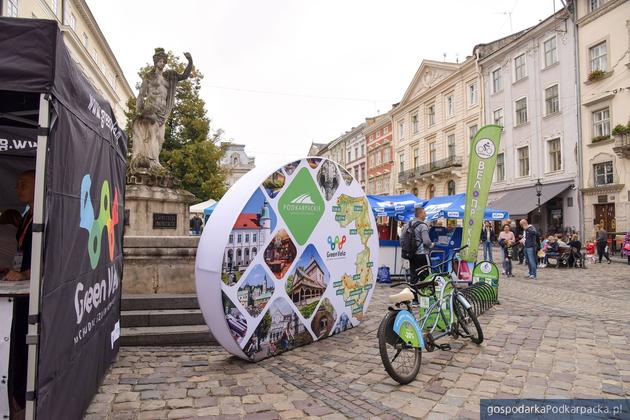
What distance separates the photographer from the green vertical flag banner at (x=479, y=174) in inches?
367

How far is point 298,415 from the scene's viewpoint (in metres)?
3.68

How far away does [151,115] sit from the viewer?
9094 millimetres

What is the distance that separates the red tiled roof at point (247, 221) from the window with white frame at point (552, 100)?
2670 centimetres

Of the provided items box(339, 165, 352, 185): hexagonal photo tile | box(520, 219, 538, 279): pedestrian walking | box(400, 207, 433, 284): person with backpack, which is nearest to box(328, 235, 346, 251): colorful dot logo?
box(339, 165, 352, 185): hexagonal photo tile

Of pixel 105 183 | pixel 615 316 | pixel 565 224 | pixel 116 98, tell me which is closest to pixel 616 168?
pixel 565 224

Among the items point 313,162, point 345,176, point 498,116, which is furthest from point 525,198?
point 313,162

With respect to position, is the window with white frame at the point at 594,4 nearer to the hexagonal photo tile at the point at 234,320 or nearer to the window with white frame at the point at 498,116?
the window with white frame at the point at 498,116

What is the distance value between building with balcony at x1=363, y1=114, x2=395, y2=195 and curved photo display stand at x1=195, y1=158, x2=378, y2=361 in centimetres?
4303

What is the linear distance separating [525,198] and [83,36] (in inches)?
1427

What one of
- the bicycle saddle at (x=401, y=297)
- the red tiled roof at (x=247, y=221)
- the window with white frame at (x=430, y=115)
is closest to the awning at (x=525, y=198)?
the window with white frame at (x=430, y=115)

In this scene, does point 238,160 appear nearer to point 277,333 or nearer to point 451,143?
point 451,143

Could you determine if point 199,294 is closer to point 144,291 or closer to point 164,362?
point 164,362

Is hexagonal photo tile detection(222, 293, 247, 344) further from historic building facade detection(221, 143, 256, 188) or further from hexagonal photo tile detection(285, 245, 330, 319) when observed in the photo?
historic building facade detection(221, 143, 256, 188)

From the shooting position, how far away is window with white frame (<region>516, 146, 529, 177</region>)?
28891 millimetres
